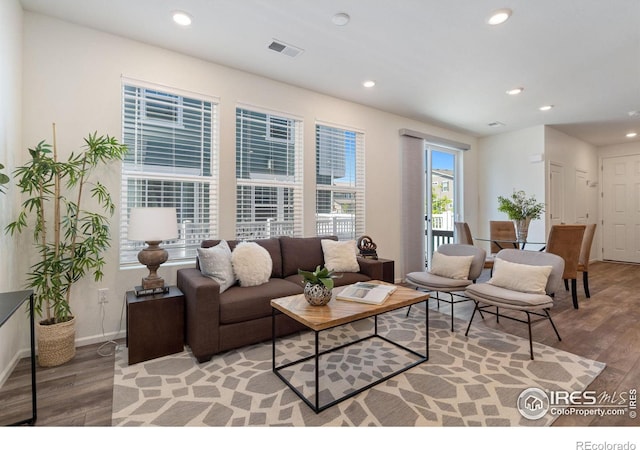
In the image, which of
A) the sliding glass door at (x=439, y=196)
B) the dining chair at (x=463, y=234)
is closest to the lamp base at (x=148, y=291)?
the dining chair at (x=463, y=234)

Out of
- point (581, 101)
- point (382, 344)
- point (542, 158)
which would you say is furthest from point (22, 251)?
point (542, 158)

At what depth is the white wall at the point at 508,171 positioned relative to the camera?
18.2 feet

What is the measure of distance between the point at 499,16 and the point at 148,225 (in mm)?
3309

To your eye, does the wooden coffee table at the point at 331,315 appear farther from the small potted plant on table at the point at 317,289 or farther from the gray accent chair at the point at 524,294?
the gray accent chair at the point at 524,294

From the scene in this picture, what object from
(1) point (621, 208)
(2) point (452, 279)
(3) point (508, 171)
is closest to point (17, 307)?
(2) point (452, 279)

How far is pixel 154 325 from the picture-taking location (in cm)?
239

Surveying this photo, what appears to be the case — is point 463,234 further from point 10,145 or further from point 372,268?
point 10,145

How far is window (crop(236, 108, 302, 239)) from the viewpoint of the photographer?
3527mm

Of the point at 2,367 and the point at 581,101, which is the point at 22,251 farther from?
the point at 581,101

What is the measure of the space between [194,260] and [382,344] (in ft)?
6.73

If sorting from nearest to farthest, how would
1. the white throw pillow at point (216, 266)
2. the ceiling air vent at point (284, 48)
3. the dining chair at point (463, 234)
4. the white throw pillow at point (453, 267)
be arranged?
the white throw pillow at point (216, 266)
the ceiling air vent at point (284, 48)
the white throw pillow at point (453, 267)
the dining chair at point (463, 234)

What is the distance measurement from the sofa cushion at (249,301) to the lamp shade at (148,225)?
0.72 m

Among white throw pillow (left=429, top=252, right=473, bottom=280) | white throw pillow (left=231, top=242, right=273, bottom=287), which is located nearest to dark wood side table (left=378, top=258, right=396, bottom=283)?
white throw pillow (left=429, top=252, right=473, bottom=280)

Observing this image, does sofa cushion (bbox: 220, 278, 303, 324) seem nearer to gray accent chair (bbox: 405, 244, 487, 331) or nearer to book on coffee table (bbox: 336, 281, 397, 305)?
book on coffee table (bbox: 336, 281, 397, 305)
